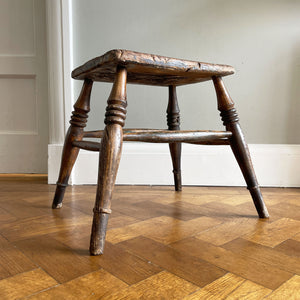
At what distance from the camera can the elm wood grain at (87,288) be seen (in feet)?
1.57

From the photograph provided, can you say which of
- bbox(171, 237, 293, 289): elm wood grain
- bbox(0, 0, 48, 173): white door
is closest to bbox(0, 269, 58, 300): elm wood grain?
bbox(171, 237, 293, 289): elm wood grain

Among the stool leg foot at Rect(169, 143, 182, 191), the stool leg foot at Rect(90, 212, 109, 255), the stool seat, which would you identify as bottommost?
the stool leg foot at Rect(90, 212, 109, 255)

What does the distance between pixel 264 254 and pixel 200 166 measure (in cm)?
74

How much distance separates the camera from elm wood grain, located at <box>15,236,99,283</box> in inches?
21.8

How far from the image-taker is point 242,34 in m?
1.36

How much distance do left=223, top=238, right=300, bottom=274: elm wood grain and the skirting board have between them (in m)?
0.65

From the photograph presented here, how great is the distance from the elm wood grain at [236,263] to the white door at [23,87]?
1.11 metres

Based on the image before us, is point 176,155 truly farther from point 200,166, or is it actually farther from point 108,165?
point 108,165

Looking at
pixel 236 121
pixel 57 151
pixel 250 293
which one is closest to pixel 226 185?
pixel 236 121

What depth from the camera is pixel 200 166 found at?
4.48 ft

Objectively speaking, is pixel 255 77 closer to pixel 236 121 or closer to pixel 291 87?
pixel 291 87

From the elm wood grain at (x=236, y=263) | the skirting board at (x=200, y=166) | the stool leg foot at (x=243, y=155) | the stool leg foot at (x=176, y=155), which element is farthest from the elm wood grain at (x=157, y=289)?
the skirting board at (x=200, y=166)

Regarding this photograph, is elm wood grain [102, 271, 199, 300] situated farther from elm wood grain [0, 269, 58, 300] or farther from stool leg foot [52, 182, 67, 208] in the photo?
stool leg foot [52, 182, 67, 208]

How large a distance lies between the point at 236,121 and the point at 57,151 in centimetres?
84
